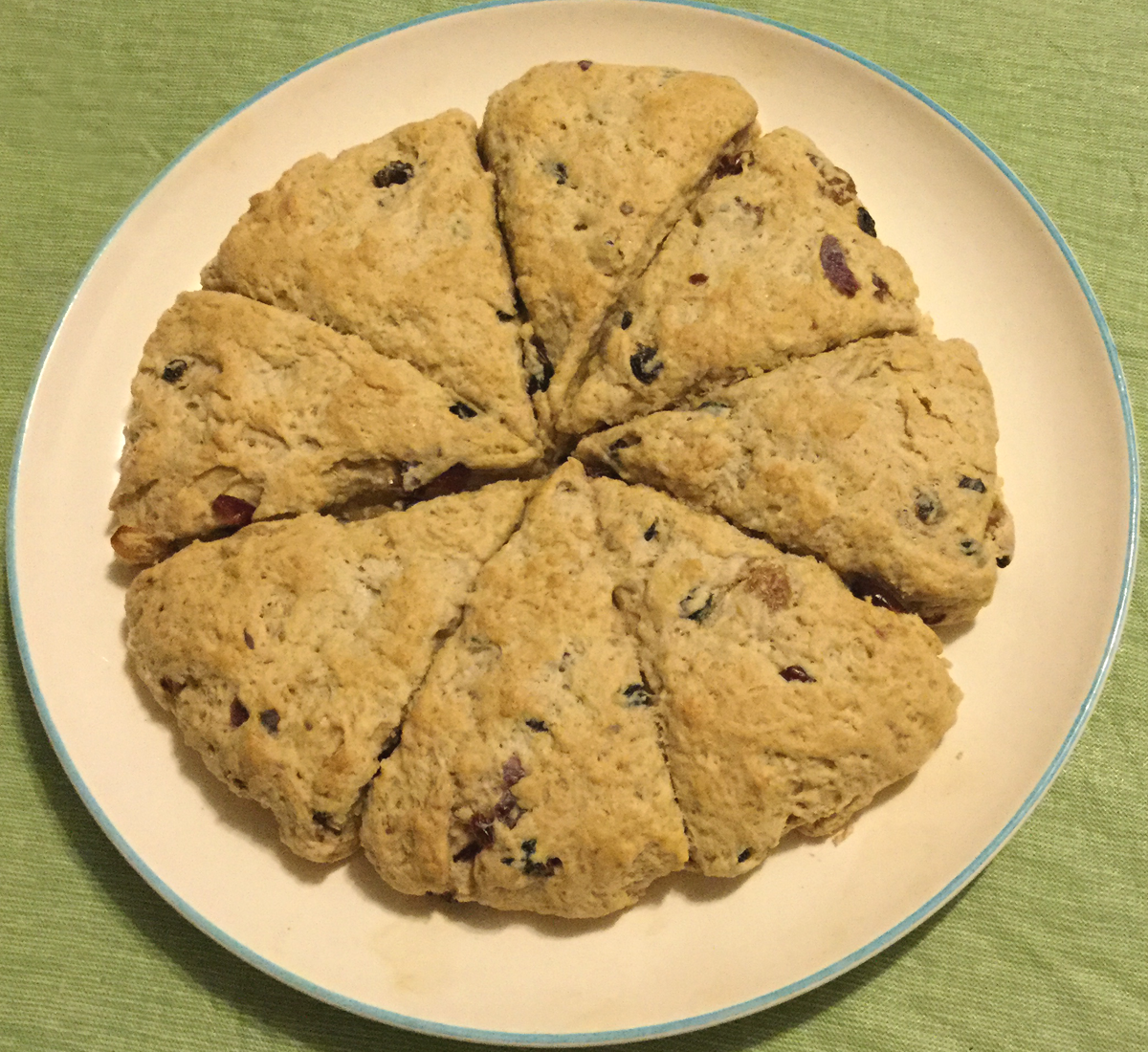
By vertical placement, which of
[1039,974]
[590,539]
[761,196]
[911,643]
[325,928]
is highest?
[761,196]

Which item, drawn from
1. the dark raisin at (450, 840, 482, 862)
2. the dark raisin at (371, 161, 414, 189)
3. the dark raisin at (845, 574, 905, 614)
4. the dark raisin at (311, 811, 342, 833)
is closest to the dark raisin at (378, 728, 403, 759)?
the dark raisin at (311, 811, 342, 833)

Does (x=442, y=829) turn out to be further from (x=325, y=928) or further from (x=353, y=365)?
(x=353, y=365)

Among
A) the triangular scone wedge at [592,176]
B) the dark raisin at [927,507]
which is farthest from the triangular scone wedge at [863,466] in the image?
the triangular scone wedge at [592,176]

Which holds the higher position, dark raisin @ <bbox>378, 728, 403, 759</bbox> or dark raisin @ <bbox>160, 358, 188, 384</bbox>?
dark raisin @ <bbox>160, 358, 188, 384</bbox>

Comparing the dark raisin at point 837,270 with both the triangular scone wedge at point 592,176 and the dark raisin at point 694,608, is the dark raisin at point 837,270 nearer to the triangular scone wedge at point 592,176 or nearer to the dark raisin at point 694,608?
the triangular scone wedge at point 592,176

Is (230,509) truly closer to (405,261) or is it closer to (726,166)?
(405,261)

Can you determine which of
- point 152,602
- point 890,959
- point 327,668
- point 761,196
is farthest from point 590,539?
point 890,959

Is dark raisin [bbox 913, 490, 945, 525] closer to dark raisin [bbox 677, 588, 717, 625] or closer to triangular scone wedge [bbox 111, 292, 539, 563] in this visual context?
dark raisin [bbox 677, 588, 717, 625]
